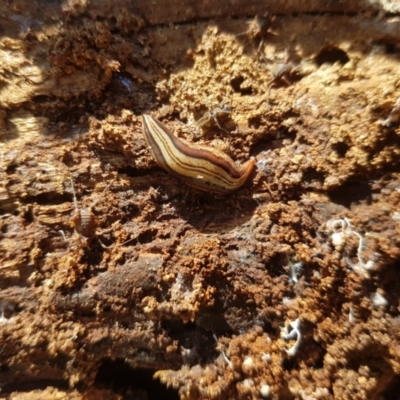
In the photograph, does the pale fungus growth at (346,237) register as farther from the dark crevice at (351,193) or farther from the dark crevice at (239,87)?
the dark crevice at (239,87)

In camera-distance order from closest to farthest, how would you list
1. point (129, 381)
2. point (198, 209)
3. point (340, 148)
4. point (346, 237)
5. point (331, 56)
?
point (346, 237) → point (340, 148) → point (331, 56) → point (198, 209) → point (129, 381)

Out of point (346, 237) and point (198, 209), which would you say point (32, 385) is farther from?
point (346, 237)

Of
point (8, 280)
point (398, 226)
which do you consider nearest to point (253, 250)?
point (398, 226)

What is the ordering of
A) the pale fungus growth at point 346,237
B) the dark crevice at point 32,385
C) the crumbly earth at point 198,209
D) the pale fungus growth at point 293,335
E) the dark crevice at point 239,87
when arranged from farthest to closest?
the dark crevice at point 239,87 → the dark crevice at point 32,385 → the pale fungus growth at point 293,335 → the crumbly earth at point 198,209 → the pale fungus growth at point 346,237

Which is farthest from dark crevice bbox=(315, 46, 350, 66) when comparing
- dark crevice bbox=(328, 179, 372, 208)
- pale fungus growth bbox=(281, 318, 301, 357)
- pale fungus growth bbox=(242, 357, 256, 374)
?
pale fungus growth bbox=(242, 357, 256, 374)

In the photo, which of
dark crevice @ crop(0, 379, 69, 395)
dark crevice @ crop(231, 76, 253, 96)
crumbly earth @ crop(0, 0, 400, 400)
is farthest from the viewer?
dark crevice @ crop(231, 76, 253, 96)

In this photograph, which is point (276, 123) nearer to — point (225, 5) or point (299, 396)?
point (225, 5)

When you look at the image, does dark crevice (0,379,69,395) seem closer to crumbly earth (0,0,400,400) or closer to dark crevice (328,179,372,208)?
crumbly earth (0,0,400,400)

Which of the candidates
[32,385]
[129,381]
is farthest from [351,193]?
[32,385]

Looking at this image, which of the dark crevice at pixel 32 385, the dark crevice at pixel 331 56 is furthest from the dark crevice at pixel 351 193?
the dark crevice at pixel 32 385
